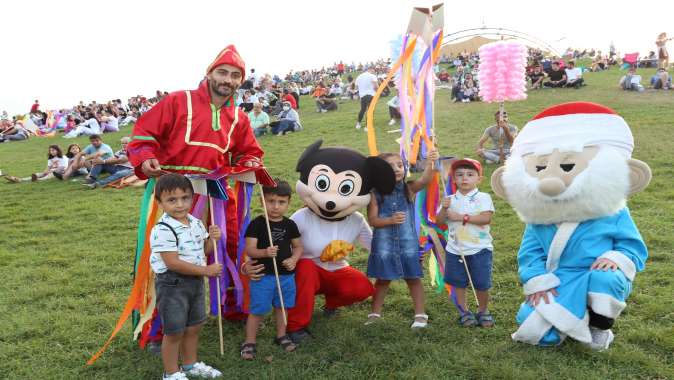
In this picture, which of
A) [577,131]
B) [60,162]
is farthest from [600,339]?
[60,162]

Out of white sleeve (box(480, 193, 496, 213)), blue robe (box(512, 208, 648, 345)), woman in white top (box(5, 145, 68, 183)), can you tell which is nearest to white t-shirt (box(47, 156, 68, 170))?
woman in white top (box(5, 145, 68, 183))

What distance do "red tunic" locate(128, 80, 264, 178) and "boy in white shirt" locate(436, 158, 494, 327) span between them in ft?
5.69

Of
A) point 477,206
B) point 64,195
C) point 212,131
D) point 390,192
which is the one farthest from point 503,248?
point 64,195

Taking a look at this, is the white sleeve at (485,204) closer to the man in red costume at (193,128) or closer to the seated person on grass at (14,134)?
the man in red costume at (193,128)

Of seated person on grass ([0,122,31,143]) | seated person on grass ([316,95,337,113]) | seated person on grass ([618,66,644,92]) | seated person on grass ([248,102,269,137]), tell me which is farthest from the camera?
seated person on grass ([0,122,31,143])

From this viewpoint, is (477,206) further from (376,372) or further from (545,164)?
(376,372)

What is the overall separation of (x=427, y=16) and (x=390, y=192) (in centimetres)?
136

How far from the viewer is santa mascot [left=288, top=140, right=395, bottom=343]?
3.68 metres

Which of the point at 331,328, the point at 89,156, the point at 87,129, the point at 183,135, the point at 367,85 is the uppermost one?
the point at 367,85

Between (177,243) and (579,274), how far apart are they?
2.47 m

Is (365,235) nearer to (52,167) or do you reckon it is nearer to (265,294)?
(265,294)

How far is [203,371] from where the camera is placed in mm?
3266

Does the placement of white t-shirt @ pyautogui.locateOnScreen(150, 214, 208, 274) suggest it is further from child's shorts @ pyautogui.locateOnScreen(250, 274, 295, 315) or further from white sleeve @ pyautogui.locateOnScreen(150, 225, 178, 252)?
child's shorts @ pyautogui.locateOnScreen(250, 274, 295, 315)

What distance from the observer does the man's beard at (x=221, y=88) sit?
142 inches
